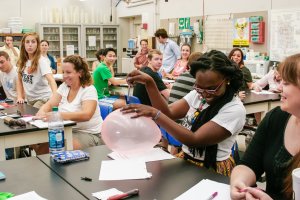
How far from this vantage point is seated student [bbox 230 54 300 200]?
1.43 m

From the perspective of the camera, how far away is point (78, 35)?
9805 mm

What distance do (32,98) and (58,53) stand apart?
5.45 m

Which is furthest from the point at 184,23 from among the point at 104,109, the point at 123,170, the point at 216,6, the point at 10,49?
the point at 123,170

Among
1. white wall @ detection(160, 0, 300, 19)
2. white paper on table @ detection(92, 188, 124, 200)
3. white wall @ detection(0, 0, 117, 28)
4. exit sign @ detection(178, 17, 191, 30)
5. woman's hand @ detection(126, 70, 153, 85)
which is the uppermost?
white wall @ detection(0, 0, 117, 28)

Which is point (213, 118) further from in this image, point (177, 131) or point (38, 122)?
point (38, 122)

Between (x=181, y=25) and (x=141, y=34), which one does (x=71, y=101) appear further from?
(x=141, y=34)

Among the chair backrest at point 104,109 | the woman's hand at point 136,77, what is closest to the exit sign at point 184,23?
the chair backrest at point 104,109

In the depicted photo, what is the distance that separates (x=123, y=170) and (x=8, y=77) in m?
3.31

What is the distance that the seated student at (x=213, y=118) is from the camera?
1.99m

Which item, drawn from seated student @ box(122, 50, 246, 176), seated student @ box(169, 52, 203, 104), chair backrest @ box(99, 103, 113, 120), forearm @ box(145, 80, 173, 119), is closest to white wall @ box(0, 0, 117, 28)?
chair backrest @ box(99, 103, 113, 120)

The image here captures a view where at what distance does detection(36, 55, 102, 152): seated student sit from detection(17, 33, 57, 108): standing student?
1007 millimetres

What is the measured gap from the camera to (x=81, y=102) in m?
3.20

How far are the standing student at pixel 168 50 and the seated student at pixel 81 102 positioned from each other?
446 cm

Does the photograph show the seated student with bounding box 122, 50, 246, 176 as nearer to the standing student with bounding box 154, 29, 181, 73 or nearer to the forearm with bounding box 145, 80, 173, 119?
the forearm with bounding box 145, 80, 173, 119
